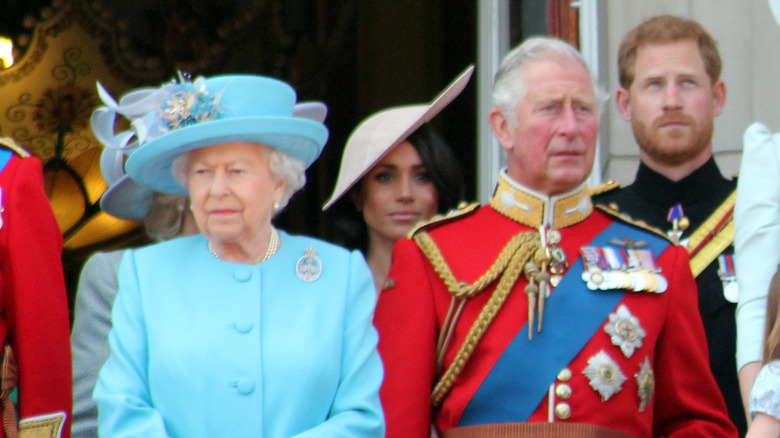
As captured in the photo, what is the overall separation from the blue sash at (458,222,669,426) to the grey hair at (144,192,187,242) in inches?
41.0

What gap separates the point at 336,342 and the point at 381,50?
3999mm

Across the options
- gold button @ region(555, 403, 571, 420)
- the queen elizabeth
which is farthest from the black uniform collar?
the queen elizabeth

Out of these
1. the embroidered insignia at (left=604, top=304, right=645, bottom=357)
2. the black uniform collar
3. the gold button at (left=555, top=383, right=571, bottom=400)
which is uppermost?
the black uniform collar

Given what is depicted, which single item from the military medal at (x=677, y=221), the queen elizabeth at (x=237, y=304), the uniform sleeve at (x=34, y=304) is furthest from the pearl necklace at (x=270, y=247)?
the military medal at (x=677, y=221)

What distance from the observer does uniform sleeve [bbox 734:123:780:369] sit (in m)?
3.29

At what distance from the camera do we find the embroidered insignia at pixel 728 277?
153 inches

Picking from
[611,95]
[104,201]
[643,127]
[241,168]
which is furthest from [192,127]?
[611,95]

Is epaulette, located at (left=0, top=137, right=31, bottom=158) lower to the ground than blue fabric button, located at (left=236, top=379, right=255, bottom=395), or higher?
higher

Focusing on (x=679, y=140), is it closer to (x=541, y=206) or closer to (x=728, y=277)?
(x=728, y=277)

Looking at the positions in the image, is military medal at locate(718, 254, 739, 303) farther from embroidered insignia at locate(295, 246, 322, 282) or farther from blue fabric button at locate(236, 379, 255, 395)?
blue fabric button at locate(236, 379, 255, 395)

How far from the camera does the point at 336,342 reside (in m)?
3.20

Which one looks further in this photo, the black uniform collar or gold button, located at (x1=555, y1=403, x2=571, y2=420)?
the black uniform collar

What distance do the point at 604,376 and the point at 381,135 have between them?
4.05 ft

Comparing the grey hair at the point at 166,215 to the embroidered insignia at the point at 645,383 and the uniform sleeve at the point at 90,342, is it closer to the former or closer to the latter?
the uniform sleeve at the point at 90,342
